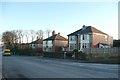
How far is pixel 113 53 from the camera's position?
6016 cm

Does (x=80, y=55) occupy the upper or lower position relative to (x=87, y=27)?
lower

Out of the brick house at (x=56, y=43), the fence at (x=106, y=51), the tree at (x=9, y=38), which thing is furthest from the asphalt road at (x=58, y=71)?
the tree at (x=9, y=38)

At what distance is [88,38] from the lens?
82875mm

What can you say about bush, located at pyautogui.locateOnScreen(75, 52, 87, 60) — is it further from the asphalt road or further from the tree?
the tree

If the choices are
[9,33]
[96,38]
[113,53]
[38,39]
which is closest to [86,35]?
[96,38]

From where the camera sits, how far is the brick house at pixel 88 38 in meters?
82.4

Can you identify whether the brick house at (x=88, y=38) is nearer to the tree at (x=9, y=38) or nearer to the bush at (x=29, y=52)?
the bush at (x=29, y=52)

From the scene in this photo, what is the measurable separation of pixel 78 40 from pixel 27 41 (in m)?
68.3

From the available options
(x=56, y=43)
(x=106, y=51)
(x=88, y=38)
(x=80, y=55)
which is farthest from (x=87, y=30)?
(x=80, y=55)

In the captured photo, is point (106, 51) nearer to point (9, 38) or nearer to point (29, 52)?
point (29, 52)

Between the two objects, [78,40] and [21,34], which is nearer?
[78,40]

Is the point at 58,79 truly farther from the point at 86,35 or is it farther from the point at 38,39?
the point at 38,39

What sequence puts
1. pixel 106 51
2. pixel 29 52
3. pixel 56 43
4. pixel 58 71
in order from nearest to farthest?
pixel 58 71 → pixel 106 51 → pixel 29 52 → pixel 56 43

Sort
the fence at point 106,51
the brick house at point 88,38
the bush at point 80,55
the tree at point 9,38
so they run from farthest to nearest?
the tree at point 9,38, the brick house at point 88,38, the fence at point 106,51, the bush at point 80,55
